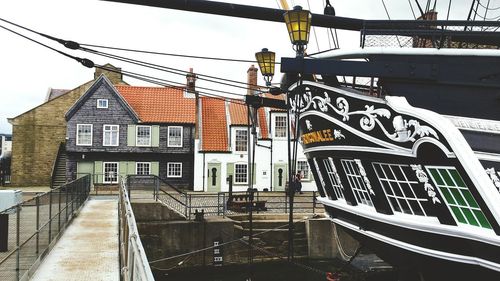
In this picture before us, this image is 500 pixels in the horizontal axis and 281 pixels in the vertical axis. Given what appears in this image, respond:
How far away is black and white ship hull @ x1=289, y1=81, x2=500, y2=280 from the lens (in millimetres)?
6695

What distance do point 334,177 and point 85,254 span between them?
552 cm

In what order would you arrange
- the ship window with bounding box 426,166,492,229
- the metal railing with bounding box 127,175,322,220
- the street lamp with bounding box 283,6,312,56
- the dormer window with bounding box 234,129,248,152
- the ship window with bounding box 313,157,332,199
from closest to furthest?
the street lamp with bounding box 283,6,312,56
the ship window with bounding box 426,166,492,229
the ship window with bounding box 313,157,332,199
the metal railing with bounding box 127,175,322,220
the dormer window with bounding box 234,129,248,152

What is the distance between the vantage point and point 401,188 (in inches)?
312

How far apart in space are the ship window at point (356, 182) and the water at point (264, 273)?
7795mm

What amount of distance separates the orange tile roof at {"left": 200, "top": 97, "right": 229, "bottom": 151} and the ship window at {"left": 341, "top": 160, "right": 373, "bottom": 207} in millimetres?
21181

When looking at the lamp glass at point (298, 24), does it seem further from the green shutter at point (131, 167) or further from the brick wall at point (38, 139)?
the brick wall at point (38, 139)

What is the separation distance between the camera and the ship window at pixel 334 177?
9.67 meters

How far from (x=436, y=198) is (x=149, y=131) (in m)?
26.4

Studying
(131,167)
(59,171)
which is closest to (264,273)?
(131,167)

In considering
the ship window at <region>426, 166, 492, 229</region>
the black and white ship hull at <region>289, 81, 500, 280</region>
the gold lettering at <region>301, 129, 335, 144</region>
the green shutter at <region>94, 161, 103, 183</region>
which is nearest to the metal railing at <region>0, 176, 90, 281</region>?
the black and white ship hull at <region>289, 81, 500, 280</region>

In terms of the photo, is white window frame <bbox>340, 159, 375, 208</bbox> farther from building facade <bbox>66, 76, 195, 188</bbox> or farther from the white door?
the white door

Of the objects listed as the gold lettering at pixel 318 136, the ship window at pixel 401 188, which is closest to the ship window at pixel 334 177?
the gold lettering at pixel 318 136

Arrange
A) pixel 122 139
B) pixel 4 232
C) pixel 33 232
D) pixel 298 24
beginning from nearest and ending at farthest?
1. pixel 298 24
2. pixel 4 232
3. pixel 33 232
4. pixel 122 139

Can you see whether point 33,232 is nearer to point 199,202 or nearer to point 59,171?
point 199,202
